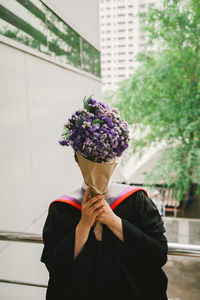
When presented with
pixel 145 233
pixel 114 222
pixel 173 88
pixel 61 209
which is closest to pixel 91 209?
pixel 114 222

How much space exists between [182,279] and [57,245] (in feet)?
20.6

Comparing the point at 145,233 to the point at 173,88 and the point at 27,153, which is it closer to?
the point at 27,153

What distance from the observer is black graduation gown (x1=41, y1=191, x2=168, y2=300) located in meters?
1.22

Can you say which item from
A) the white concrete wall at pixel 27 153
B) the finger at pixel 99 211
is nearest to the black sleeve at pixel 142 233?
the finger at pixel 99 211

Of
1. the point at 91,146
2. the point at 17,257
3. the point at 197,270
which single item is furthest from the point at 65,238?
the point at 197,270

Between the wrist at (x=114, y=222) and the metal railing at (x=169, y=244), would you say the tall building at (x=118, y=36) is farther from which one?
the wrist at (x=114, y=222)

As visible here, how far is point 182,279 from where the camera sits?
6312 mm

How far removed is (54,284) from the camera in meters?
1.29

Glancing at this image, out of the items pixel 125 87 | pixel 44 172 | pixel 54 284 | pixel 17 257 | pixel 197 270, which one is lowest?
pixel 197 270

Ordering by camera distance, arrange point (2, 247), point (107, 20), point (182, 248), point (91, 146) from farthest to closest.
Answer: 1. point (107, 20)
2. point (2, 247)
3. point (182, 248)
4. point (91, 146)

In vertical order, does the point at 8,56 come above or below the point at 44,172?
above

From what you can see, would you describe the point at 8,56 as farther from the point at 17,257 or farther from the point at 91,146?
the point at 17,257

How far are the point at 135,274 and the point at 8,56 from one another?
2.14 m

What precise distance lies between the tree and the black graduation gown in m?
6.67
